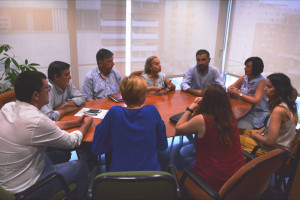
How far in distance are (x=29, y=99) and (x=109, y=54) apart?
1.67 m

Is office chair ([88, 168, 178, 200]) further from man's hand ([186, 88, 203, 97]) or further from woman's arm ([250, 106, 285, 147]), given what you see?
man's hand ([186, 88, 203, 97])

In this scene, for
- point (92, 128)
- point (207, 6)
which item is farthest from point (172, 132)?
point (207, 6)

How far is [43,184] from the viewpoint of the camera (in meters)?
1.52

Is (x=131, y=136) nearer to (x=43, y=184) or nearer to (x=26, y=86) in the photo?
(x=43, y=184)

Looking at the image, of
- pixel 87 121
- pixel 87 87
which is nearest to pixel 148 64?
pixel 87 87

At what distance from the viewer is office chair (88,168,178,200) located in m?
1.28

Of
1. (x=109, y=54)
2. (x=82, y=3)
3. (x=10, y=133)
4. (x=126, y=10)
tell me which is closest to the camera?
(x=10, y=133)

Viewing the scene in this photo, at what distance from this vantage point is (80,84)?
14.8 ft

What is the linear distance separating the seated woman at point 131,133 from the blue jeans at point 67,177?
1.05 ft

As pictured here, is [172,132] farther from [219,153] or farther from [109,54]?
[109,54]

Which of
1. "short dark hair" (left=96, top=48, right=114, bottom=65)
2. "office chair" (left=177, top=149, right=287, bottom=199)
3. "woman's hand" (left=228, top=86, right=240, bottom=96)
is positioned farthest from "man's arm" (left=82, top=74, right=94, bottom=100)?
"office chair" (left=177, top=149, right=287, bottom=199)

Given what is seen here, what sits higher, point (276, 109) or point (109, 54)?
point (109, 54)

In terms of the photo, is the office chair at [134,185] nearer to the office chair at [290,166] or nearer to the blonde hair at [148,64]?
the office chair at [290,166]

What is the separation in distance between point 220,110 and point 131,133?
2.05 ft
